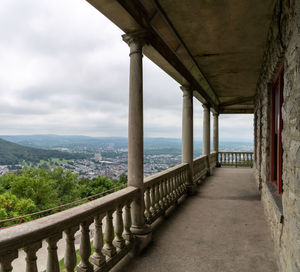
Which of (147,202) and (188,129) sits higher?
(188,129)

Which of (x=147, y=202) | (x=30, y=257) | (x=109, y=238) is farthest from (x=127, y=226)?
(x=30, y=257)

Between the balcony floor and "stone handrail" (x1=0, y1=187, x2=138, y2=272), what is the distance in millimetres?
315

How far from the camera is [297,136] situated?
5.90 feet

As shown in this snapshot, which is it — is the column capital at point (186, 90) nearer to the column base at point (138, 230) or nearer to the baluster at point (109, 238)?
the column base at point (138, 230)

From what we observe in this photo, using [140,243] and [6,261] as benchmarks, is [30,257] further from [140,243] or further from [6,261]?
[140,243]

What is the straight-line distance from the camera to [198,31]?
429 cm

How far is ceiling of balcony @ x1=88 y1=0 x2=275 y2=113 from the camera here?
126 inches

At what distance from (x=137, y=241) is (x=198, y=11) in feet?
12.7

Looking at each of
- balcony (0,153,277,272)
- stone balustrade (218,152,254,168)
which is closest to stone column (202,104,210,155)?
stone balustrade (218,152,254,168)

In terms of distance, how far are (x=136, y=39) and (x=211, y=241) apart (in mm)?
3426

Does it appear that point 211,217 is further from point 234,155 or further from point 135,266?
point 234,155

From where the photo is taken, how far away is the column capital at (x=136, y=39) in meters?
3.25

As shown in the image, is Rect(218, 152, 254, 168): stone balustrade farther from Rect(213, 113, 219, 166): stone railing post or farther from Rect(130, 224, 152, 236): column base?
Rect(130, 224, 152, 236): column base

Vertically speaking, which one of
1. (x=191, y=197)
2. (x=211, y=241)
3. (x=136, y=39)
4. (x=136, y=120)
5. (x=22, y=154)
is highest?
(x=136, y=39)
